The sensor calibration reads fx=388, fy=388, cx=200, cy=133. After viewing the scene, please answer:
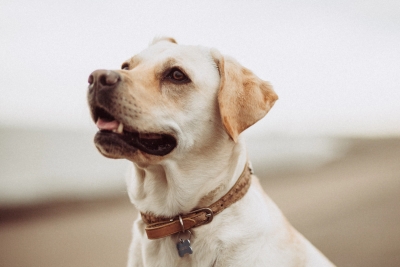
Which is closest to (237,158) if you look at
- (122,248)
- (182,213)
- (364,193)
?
(182,213)

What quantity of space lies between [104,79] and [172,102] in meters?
0.38

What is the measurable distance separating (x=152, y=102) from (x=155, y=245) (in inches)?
28.5

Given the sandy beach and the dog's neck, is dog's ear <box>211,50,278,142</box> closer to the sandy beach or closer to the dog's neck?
the dog's neck

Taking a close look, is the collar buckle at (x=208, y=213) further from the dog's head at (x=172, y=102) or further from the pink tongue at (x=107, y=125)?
the pink tongue at (x=107, y=125)

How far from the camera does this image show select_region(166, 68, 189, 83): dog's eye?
204cm

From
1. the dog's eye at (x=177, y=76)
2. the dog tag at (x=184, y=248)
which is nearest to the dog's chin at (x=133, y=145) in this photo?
the dog's eye at (x=177, y=76)

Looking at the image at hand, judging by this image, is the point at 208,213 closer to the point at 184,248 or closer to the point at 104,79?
the point at 184,248

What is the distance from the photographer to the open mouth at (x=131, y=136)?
1798 millimetres

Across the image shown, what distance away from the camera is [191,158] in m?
2.04

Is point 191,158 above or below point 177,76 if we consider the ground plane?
below

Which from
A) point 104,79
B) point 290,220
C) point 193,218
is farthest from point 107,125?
point 290,220

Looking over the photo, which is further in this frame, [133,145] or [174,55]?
[174,55]

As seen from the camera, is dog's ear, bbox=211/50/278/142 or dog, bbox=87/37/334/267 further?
dog's ear, bbox=211/50/278/142

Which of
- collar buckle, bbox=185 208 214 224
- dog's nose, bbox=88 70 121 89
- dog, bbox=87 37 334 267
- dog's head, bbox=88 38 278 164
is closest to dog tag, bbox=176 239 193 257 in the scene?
dog, bbox=87 37 334 267
